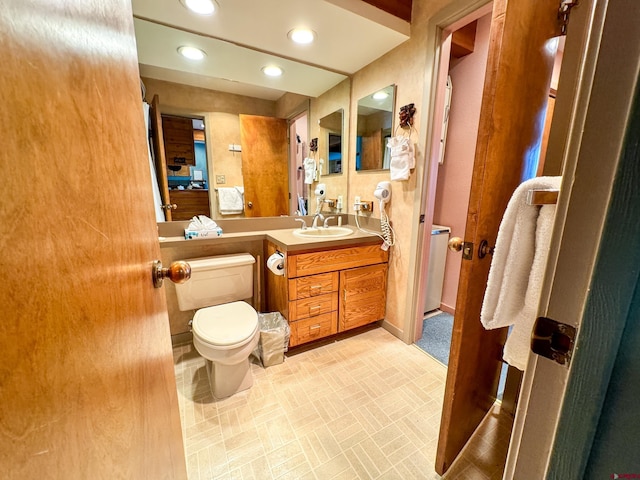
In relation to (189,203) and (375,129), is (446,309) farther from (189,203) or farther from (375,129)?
(189,203)

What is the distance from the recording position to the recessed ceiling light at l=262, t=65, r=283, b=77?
74.8 inches

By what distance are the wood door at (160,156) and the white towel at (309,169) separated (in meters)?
1.15

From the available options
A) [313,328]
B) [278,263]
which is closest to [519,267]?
[278,263]

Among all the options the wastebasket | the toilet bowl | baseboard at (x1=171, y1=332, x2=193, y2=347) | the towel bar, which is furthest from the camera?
baseboard at (x1=171, y1=332, x2=193, y2=347)

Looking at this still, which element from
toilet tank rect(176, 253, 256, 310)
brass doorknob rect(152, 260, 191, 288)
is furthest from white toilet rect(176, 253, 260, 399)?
brass doorknob rect(152, 260, 191, 288)

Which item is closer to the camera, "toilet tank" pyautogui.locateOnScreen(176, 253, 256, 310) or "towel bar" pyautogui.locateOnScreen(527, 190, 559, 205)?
"towel bar" pyautogui.locateOnScreen(527, 190, 559, 205)

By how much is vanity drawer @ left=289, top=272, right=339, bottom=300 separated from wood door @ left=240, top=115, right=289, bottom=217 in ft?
2.50

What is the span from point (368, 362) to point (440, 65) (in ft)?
6.74

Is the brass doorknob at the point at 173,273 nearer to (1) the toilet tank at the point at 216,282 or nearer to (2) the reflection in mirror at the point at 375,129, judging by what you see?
(1) the toilet tank at the point at 216,282

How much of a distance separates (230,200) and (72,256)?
1720 mm

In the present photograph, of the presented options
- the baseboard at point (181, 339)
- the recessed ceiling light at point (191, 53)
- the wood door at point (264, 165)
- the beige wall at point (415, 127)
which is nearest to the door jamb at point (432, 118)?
the beige wall at point (415, 127)

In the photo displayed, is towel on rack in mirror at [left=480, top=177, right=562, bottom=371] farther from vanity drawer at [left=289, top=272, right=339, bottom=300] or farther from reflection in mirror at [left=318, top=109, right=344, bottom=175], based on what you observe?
reflection in mirror at [left=318, top=109, right=344, bottom=175]

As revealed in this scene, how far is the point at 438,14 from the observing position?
4.86 ft

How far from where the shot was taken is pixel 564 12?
3.09 ft
